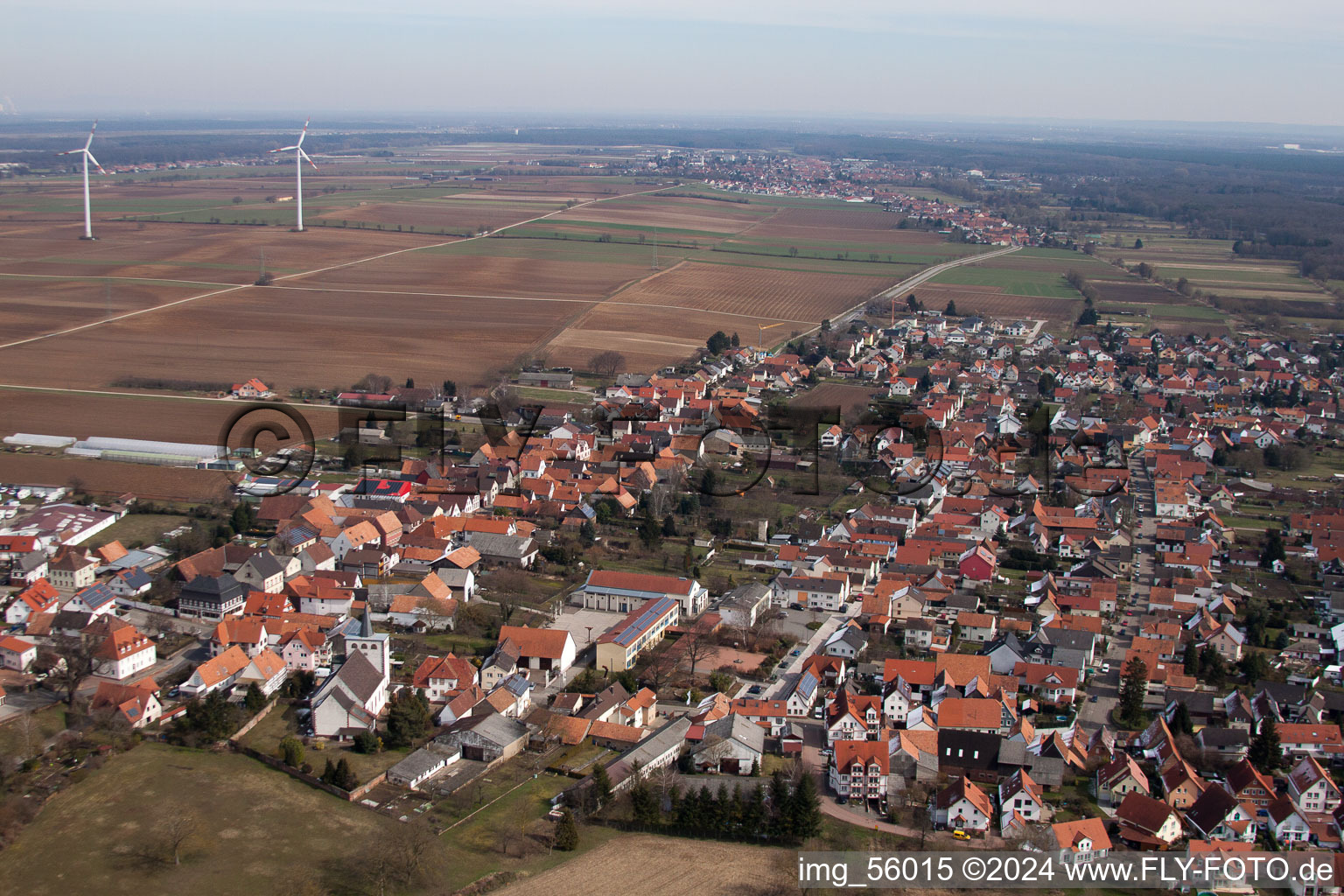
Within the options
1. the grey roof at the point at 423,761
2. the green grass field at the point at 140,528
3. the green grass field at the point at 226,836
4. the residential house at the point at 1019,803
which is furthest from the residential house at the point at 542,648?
the green grass field at the point at 140,528

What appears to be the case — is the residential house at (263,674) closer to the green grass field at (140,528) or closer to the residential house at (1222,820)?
the green grass field at (140,528)

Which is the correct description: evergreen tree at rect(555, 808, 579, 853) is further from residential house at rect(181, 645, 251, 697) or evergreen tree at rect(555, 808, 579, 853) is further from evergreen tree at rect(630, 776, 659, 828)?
residential house at rect(181, 645, 251, 697)

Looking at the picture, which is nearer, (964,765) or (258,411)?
(964,765)

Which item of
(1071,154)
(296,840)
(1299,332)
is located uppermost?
(1071,154)

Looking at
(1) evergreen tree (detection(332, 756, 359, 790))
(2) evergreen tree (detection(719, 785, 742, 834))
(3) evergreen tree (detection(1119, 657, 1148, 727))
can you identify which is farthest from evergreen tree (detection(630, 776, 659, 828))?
(3) evergreen tree (detection(1119, 657, 1148, 727))

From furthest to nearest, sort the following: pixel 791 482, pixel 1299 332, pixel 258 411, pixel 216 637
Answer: pixel 1299 332, pixel 258 411, pixel 791 482, pixel 216 637

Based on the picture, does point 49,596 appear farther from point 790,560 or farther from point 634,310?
point 634,310

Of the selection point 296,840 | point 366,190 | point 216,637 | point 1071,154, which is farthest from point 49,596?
point 1071,154
